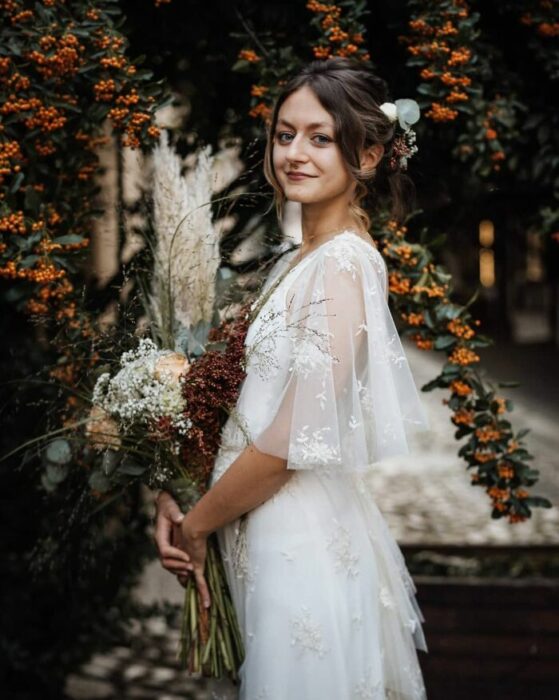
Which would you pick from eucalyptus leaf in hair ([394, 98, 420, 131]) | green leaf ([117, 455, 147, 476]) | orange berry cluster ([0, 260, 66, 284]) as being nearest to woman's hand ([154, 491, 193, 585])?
green leaf ([117, 455, 147, 476])

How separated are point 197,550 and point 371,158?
984 mm

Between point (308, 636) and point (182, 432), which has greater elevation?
point (182, 432)

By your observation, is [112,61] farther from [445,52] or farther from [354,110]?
[445,52]

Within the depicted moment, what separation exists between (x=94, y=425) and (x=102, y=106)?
840 mm

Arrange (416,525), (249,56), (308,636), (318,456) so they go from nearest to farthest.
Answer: (318,456) < (308,636) < (249,56) < (416,525)

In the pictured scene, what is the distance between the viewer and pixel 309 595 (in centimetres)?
195

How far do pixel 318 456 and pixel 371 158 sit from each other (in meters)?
0.71

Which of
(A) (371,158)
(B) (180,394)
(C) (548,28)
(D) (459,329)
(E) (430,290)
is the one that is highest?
(C) (548,28)

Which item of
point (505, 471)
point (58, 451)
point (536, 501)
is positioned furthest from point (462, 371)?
point (58, 451)

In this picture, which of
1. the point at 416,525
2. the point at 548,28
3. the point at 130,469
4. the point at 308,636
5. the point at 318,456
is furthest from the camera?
the point at 416,525

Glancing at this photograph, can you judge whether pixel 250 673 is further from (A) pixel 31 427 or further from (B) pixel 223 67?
(B) pixel 223 67

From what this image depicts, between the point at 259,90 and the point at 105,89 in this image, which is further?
the point at 259,90

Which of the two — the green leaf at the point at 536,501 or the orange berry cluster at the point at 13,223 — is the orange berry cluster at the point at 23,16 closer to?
the orange berry cluster at the point at 13,223

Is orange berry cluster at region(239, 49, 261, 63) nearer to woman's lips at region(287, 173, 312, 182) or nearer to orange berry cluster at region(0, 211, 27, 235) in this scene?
woman's lips at region(287, 173, 312, 182)
